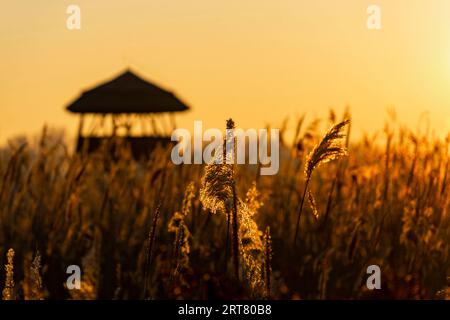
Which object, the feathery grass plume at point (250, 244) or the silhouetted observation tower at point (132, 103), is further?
the silhouetted observation tower at point (132, 103)

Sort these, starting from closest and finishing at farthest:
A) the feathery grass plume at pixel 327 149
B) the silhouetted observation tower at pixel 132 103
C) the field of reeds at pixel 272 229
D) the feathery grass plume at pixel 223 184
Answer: the feathery grass plume at pixel 223 184 < the feathery grass plume at pixel 327 149 < the field of reeds at pixel 272 229 < the silhouetted observation tower at pixel 132 103

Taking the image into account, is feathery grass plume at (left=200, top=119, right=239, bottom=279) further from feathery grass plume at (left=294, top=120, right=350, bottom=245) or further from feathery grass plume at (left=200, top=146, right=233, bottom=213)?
feathery grass plume at (left=294, top=120, right=350, bottom=245)

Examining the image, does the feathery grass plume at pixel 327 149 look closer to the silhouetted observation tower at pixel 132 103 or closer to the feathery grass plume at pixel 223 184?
the feathery grass plume at pixel 223 184

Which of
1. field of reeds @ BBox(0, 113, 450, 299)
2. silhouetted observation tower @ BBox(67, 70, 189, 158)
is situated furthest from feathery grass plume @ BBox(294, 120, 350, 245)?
silhouetted observation tower @ BBox(67, 70, 189, 158)

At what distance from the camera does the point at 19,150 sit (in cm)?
526

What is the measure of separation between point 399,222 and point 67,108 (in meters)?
17.7

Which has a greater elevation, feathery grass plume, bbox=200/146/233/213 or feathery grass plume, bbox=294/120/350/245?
feathery grass plume, bbox=294/120/350/245

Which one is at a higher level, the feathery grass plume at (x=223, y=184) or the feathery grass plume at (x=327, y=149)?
the feathery grass plume at (x=327, y=149)

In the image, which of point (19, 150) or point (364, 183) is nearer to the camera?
point (19, 150)

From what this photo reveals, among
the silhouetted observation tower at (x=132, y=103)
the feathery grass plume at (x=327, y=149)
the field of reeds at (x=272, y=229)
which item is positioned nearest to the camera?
the feathery grass plume at (x=327, y=149)

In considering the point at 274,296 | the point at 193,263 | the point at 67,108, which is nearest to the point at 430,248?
the point at 274,296

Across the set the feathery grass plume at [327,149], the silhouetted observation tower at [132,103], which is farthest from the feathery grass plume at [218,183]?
the silhouetted observation tower at [132,103]
